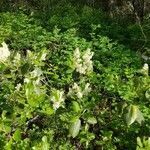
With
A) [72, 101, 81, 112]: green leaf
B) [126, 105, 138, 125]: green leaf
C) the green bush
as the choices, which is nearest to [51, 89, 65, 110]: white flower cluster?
the green bush

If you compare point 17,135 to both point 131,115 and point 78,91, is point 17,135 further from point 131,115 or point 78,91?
point 131,115

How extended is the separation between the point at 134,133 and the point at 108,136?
0.81 ft

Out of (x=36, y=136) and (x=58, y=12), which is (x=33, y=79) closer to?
(x=36, y=136)

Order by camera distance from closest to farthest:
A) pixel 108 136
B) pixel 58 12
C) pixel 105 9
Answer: pixel 108 136 < pixel 58 12 < pixel 105 9

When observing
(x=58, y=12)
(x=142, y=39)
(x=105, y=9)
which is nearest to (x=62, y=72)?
(x=142, y=39)

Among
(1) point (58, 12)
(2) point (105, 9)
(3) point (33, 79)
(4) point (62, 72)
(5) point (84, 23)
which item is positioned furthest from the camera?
(2) point (105, 9)

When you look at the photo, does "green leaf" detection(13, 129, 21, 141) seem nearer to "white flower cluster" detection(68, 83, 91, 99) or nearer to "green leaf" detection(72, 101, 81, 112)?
"green leaf" detection(72, 101, 81, 112)

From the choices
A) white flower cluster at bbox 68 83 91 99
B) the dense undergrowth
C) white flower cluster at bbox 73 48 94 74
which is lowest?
the dense undergrowth

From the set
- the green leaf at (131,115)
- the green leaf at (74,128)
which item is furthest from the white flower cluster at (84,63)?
the green leaf at (131,115)

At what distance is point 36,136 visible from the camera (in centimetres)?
449

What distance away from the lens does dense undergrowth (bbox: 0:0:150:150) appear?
4020 millimetres

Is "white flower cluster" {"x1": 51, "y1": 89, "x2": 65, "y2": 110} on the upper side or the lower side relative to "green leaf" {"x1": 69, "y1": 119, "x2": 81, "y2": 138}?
upper

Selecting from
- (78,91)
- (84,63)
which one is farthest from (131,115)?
(84,63)

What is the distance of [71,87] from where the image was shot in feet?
16.8
